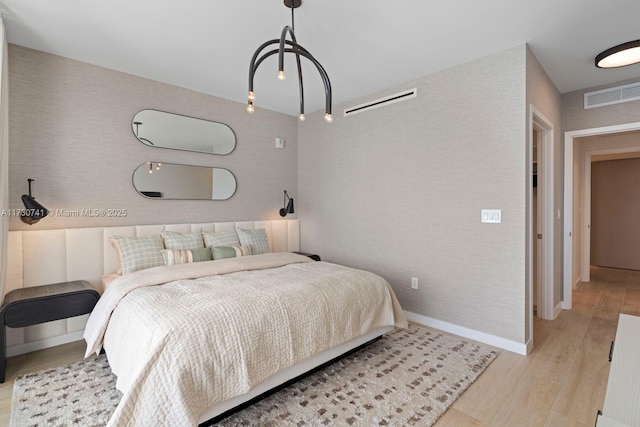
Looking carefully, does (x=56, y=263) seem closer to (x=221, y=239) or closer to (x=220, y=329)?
(x=221, y=239)

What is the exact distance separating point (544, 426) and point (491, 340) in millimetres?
1082

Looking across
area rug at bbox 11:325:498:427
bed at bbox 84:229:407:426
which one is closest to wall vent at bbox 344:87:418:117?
bed at bbox 84:229:407:426

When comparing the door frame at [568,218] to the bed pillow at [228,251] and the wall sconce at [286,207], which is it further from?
the bed pillow at [228,251]

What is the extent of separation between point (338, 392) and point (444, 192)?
2082 millimetres

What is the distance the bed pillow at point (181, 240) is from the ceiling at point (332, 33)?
167cm

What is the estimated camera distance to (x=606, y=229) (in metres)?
6.29

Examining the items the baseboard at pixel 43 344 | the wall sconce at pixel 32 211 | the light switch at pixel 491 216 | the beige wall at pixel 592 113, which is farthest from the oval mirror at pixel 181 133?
the beige wall at pixel 592 113

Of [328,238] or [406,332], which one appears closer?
[406,332]

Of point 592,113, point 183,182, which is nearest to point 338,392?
point 183,182

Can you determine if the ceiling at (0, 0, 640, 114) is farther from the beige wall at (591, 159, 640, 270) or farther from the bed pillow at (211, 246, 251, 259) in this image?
the beige wall at (591, 159, 640, 270)

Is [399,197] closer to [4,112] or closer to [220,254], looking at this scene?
[220,254]

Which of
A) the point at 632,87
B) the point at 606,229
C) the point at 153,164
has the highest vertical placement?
the point at 632,87

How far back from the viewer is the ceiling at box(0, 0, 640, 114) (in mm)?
2148

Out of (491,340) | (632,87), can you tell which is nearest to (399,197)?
(491,340)
